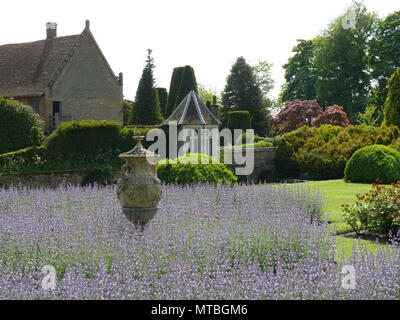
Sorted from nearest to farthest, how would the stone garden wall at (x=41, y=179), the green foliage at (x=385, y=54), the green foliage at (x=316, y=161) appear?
1. the stone garden wall at (x=41, y=179)
2. the green foliage at (x=316, y=161)
3. the green foliage at (x=385, y=54)

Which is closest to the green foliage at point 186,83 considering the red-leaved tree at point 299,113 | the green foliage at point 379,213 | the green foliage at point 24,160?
the red-leaved tree at point 299,113

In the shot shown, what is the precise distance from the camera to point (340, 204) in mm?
12625

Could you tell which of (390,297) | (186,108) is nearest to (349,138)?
(186,108)

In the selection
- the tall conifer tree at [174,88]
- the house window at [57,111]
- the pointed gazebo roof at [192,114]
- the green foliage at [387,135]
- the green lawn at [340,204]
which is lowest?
the green lawn at [340,204]

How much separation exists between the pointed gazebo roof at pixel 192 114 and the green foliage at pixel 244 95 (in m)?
17.4

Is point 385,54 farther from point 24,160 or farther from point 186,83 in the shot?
point 24,160

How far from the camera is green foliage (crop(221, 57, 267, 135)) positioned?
41.4 meters

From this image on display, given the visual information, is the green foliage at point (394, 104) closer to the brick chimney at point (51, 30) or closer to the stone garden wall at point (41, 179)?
the stone garden wall at point (41, 179)

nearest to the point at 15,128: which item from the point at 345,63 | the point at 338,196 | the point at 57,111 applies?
the point at 338,196

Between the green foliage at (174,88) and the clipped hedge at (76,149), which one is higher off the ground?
the green foliage at (174,88)

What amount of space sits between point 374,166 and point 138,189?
470 inches

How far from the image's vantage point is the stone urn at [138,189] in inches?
314

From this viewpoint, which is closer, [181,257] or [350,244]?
[181,257]
